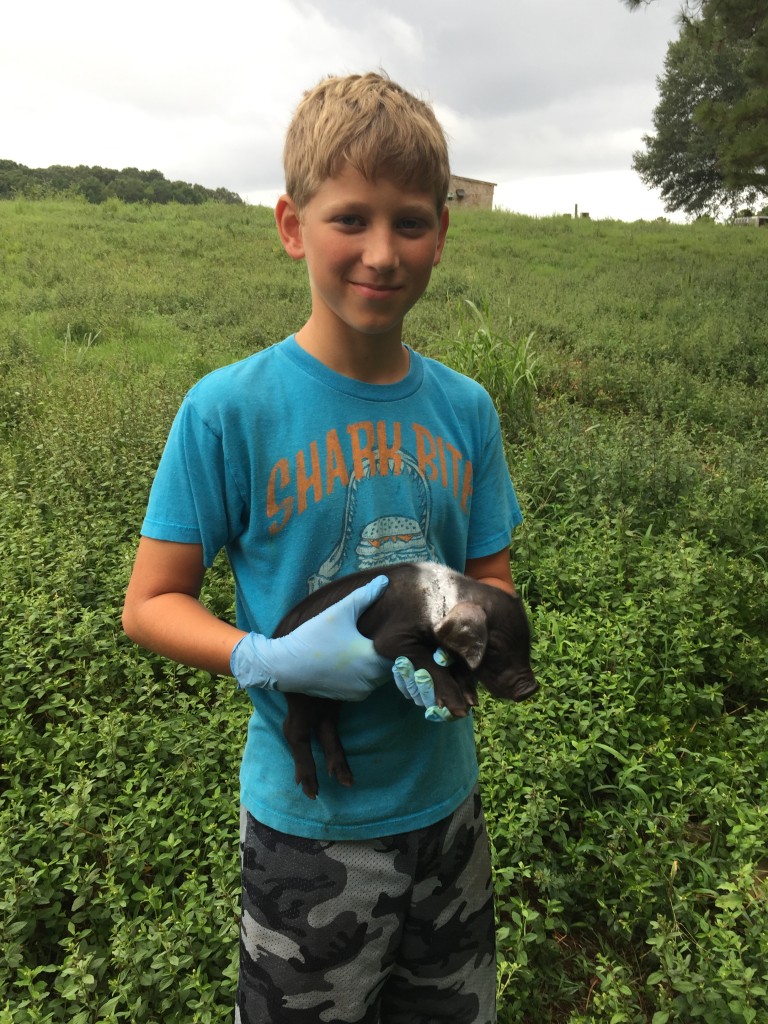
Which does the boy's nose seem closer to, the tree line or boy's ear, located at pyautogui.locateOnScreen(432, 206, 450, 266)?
boy's ear, located at pyautogui.locateOnScreen(432, 206, 450, 266)

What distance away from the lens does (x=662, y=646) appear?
3285 millimetres

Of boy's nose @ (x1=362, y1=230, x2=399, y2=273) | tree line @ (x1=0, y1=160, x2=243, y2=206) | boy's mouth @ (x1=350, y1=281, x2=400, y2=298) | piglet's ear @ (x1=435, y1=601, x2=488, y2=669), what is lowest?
piglet's ear @ (x1=435, y1=601, x2=488, y2=669)

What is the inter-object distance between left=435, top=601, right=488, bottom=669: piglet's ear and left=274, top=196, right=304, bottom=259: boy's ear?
0.71m

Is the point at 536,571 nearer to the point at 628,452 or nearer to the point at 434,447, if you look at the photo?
the point at 628,452

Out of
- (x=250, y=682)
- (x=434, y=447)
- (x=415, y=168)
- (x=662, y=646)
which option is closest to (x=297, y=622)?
(x=250, y=682)

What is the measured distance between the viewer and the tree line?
20.1 meters

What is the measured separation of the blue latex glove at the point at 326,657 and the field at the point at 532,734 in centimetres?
124

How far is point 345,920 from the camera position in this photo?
1312 millimetres

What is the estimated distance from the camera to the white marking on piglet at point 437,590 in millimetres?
1135

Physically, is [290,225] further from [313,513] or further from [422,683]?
[422,683]

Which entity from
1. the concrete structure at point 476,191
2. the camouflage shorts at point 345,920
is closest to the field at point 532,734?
the camouflage shorts at point 345,920

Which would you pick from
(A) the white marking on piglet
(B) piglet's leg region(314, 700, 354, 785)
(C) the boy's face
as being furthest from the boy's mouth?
(B) piglet's leg region(314, 700, 354, 785)

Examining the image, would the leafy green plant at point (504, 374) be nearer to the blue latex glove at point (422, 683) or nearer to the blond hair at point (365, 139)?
the blond hair at point (365, 139)

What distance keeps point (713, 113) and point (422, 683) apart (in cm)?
1187
